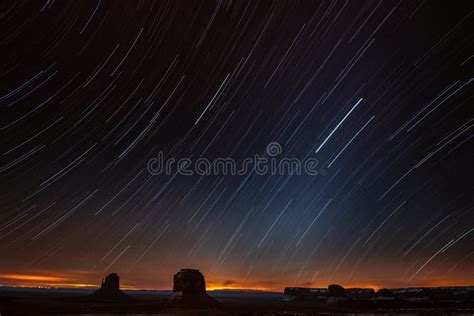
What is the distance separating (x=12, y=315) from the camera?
86188 mm

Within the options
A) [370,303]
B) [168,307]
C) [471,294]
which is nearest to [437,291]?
[471,294]

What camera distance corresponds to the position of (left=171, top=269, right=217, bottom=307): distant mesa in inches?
5379

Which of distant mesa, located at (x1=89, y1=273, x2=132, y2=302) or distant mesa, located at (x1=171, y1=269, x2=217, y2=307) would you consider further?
distant mesa, located at (x1=89, y1=273, x2=132, y2=302)

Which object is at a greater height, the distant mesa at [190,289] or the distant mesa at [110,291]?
the distant mesa at [110,291]

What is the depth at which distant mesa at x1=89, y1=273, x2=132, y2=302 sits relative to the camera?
174688mm

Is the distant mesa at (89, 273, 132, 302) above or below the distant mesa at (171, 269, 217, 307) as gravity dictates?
above

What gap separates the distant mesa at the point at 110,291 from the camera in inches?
6877

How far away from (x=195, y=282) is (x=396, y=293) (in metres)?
88.9

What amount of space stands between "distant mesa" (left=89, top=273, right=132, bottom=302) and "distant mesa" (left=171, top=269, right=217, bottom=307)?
46.6 meters

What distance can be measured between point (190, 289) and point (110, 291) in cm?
5591

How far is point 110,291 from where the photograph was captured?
178 meters

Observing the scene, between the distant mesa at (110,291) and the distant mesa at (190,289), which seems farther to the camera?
the distant mesa at (110,291)

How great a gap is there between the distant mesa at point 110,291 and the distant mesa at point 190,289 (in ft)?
153

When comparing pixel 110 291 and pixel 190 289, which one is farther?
pixel 110 291
